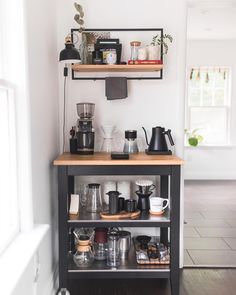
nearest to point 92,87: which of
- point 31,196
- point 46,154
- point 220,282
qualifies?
point 46,154

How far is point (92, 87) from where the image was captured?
2.70m

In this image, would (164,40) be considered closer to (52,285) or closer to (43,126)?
(43,126)

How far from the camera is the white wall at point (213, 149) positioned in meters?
6.35

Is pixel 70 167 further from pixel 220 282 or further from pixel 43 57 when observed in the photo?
pixel 220 282

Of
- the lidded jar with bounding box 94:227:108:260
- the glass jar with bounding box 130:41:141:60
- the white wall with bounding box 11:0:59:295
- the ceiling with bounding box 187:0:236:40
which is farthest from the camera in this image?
the ceiling with bounding box 187:0:236:40

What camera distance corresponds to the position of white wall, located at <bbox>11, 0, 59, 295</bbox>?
73.7 inches

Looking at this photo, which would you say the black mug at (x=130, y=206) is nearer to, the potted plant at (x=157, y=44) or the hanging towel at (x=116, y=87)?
the hanging towel at (x=116, y=87)

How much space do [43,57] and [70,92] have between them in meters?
0.56

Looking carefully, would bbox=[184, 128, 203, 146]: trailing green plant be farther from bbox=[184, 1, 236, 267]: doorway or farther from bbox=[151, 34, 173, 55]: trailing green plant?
bbox=[151, 34, 173, 55]: trailing green plant

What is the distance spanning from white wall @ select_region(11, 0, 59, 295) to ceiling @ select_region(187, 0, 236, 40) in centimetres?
247

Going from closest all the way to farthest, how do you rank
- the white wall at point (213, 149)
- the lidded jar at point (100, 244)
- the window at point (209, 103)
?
the lidded jar at point (100, 244)
the white wall at point (213, 149)
the window at point (209, 103)

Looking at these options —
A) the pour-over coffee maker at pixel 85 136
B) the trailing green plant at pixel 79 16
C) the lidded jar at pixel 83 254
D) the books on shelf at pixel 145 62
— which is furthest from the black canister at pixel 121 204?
the trailing green plant at pixel 79 16

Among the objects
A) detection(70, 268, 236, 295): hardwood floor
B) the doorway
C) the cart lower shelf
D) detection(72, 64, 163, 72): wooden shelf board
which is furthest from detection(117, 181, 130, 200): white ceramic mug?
the doorway

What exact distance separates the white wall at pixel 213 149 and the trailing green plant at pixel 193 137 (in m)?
0.16
